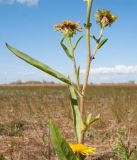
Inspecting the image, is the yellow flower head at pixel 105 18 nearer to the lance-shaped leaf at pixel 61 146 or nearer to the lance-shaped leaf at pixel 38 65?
the lance-shaped leaf at pixel 38 65

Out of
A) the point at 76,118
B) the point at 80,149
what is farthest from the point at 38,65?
the point at 80,149

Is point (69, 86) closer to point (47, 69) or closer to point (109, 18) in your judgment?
point (47, 69)

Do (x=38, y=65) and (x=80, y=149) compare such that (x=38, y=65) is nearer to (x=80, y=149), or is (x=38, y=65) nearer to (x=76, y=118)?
A: (x=76, y=118)

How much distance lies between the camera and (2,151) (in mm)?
4246

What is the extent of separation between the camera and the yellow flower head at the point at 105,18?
2062 mm

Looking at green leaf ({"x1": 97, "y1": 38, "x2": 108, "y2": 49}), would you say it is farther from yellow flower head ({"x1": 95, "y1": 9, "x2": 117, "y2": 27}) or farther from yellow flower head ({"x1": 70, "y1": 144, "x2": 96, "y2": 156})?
yellow flower head ({"x1": 70, "y1": 144, "x2": 96, "y2": 156})

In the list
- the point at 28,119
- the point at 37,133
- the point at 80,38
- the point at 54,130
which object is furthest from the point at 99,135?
the point at 54,130

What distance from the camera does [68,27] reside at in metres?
2.10

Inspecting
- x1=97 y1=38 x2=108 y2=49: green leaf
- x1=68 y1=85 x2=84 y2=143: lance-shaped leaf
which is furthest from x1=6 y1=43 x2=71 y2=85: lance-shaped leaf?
x1=97 y1=38 x2=108 y2=49: green leaf

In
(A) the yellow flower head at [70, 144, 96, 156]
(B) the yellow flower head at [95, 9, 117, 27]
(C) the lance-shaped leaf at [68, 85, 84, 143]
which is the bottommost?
(A) the yellow flower head at [70, 144, 96, 156]

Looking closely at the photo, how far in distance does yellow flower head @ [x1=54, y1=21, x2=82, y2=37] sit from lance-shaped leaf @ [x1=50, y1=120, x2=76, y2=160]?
0.66 m

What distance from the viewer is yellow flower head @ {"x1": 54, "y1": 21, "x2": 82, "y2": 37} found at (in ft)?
6.83

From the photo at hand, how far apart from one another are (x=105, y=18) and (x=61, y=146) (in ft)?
2.62

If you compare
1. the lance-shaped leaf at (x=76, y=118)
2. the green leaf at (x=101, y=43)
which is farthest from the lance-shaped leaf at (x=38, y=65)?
the green leaf at (x=101, y=43)
